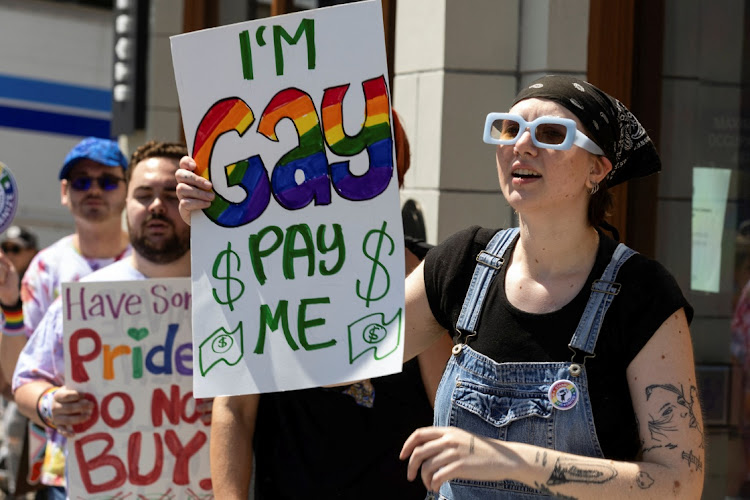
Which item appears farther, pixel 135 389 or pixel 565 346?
pixel 135 389

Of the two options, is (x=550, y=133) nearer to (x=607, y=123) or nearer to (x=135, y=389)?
(x=607, y=123)

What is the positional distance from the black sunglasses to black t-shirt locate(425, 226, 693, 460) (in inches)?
101

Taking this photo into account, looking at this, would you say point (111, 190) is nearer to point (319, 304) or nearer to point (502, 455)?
point (319, 304)

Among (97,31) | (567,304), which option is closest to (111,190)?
(567,304)

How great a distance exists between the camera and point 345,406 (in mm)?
2676

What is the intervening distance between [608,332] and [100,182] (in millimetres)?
2826

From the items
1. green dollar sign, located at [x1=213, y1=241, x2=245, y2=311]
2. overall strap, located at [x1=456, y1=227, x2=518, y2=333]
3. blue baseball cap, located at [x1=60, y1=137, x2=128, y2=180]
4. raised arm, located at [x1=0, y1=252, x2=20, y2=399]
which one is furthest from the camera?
blue baseball cap, located at [x1=60, y1=137, x2=128, y2=180]

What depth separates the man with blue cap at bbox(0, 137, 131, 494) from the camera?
4164 millimetres

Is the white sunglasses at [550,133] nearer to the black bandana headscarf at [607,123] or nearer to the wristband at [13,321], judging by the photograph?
the black bandana headscarf at [607,123]

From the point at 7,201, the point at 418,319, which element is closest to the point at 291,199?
the point at 418,319

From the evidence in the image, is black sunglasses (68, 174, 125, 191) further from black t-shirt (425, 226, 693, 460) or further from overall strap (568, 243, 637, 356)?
overall strap (568, 243, 637, 356)

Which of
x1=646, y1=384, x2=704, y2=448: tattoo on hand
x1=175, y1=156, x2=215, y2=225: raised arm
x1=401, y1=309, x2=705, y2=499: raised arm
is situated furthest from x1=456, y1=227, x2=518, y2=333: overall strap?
x1=175, y1=156, x2=215, y2=225: raised arm

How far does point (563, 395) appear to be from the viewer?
6.39 feet

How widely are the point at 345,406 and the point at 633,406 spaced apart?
915 mm
